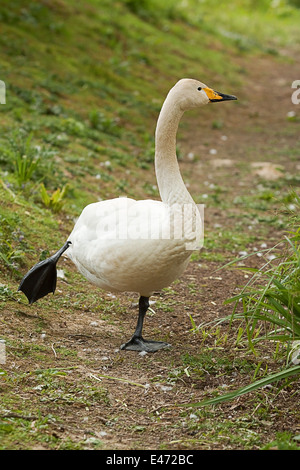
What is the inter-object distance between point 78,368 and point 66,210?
2.86 m

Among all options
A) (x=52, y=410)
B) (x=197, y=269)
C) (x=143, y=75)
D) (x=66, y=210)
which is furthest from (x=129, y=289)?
(x=143, y=75)

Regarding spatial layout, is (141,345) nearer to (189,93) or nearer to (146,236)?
(146,236)

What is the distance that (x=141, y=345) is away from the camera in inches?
167

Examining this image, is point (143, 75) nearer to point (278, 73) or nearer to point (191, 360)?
point (278, 73)

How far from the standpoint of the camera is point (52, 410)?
332 centimetres

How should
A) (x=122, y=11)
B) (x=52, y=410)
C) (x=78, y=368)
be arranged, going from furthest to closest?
(x=122, y=11), (x=78, y=368), (x=52, y=410)

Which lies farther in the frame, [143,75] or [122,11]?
[122,11]

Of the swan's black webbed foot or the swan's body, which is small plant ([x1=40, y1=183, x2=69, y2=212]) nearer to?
the swan's body

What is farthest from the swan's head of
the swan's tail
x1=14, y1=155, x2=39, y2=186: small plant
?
x1=14, y1=155, x2=39, y2=186: small plant

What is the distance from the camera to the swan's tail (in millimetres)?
4410

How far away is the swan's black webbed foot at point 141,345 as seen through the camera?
166 inches

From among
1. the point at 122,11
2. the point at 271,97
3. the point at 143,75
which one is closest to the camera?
the point at 143,75

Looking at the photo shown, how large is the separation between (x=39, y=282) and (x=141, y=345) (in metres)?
0.84

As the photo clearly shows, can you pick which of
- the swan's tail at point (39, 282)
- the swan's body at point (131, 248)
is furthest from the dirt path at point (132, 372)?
the swan's body at point (131, 248)
